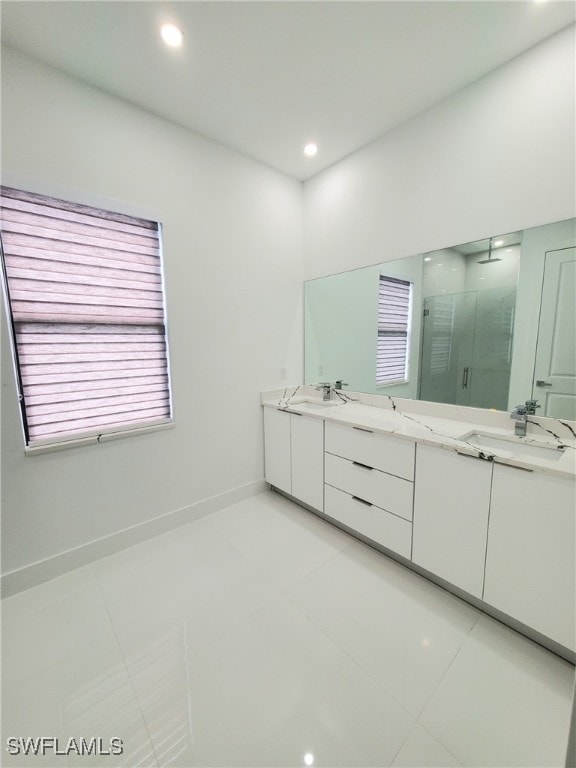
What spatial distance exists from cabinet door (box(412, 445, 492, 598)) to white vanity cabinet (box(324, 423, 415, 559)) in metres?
0.07

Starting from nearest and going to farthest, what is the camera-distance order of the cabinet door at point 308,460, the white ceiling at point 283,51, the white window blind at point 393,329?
the white ceiling at point 283,51 < the cabinet door at point 308,460 < the white window blind at point 393,329

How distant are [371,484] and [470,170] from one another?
202 cm

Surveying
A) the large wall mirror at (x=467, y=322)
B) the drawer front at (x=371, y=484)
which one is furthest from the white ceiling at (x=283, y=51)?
the drawer front at (x=371, y=484)

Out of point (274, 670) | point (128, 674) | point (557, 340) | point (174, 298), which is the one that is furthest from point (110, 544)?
point (557, 340)

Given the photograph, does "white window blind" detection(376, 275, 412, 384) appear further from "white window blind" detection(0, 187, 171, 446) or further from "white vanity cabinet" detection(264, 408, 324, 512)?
"white window blind" detection(0, 187, 171, 446)

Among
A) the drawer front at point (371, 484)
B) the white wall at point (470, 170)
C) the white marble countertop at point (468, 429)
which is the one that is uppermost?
the white wall at point (470, 170)

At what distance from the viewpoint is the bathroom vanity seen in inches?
50.2

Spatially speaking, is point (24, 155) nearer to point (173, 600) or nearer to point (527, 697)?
point (173, 600)

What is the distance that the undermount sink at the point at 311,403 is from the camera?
2688 mm

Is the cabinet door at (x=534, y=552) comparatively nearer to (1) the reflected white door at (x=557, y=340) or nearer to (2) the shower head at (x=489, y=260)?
(1) the reflected white door at (x=557, y=340)

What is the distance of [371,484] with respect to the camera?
192 centimetres

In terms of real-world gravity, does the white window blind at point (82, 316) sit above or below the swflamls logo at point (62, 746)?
above

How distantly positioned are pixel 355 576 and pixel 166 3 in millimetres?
3035

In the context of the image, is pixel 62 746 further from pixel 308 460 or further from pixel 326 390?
pixel 326 390
